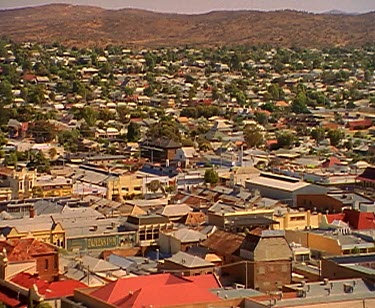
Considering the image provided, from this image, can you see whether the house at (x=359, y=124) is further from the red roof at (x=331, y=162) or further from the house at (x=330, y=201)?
the house at (x=330, y=201)

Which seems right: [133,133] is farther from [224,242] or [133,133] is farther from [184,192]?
[224,242]

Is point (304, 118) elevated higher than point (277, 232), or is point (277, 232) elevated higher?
point (277, 232)

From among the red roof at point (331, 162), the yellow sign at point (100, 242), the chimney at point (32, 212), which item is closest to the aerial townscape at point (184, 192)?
the yellow sign at point (100, 242)

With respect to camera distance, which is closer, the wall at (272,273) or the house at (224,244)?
the wall at (272,273)

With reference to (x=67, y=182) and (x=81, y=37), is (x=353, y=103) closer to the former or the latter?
(x=67, y=182)

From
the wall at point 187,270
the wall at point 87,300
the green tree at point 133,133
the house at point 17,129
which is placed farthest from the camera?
the house at point 17,129

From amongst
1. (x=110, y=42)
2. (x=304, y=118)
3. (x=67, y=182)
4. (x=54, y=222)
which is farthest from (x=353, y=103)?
(x=110, y=42)
